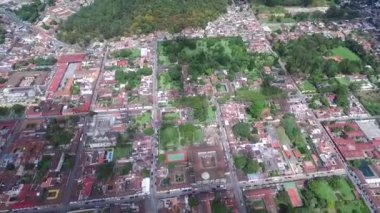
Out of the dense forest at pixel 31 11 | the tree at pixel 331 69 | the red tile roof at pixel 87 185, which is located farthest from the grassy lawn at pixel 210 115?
the dense forest at pixel 31 11

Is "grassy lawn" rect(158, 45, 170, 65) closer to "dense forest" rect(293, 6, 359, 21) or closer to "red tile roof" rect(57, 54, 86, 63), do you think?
"red tile roof" rect(57, 54, 86, 63)

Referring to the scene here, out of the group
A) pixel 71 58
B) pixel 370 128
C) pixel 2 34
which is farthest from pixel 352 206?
pixel 2 34

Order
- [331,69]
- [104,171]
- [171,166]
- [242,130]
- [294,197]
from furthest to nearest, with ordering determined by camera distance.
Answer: [331,69] < [242,130] < [171,166] < [104,171] < [294,197]

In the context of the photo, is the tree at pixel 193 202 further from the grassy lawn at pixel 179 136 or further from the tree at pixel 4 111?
the tree at pixel 4 111

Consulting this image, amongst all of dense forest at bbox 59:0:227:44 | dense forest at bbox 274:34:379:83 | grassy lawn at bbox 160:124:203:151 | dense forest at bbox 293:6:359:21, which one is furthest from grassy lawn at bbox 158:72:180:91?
dense forest at bbox 293:6:359:21

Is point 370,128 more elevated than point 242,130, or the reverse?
point 242,130

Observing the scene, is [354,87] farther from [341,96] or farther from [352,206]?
[352,206]
